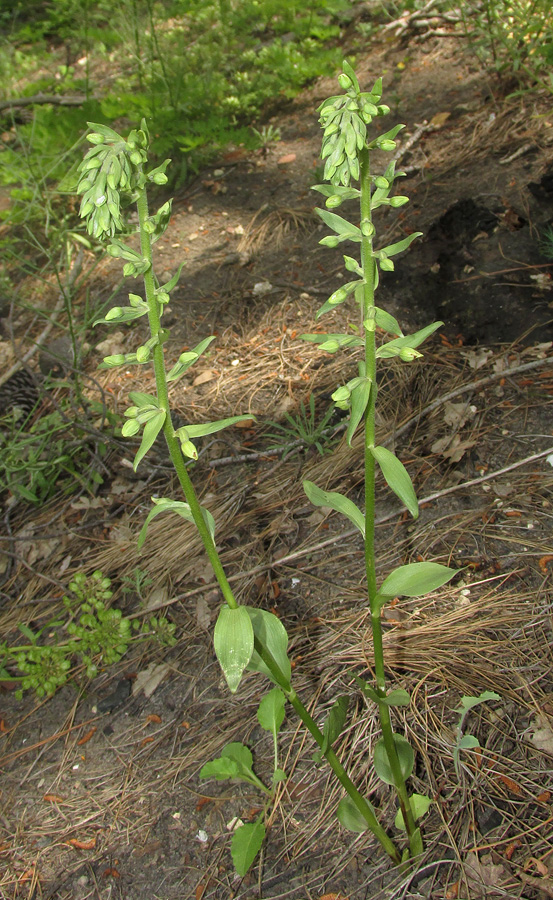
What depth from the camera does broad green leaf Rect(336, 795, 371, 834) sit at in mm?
1955

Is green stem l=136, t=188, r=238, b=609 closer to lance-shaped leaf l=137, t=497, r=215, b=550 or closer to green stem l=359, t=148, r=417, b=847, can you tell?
lance-shaped leaf l=137, t=497, r=215, b=550

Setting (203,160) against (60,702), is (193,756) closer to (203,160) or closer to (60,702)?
(60,702)

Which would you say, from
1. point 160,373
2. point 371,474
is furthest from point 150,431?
point 371,474

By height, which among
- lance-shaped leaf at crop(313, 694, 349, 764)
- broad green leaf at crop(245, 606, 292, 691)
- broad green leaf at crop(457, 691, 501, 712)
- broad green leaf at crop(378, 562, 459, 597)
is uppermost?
broad green leaf at crop(378, 562, 459, 597)

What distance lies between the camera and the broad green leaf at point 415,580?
1.63 metres

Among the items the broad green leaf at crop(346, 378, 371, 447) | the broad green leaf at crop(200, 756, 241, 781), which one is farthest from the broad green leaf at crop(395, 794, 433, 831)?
the broad green leaf at crop(346, 378, 371, 447)

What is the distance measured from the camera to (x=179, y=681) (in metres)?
2.53

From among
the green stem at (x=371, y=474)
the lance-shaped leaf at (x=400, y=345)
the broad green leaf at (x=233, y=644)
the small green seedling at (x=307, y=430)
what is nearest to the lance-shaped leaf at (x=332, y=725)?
the green stem at (x=371, y=474)

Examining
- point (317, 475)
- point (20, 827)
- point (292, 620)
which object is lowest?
point (20, 827)

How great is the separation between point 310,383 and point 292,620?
132 cm

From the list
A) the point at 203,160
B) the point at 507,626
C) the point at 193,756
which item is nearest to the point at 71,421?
the point at 193,756

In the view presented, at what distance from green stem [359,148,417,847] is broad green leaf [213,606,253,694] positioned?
1.11 feet

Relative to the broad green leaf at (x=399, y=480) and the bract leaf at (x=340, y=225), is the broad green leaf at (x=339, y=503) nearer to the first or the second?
the broad green leaf at (x=399, y=480)

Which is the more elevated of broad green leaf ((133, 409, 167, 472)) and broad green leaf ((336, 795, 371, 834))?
broad green leaf ((133, 409, 167, 472))
